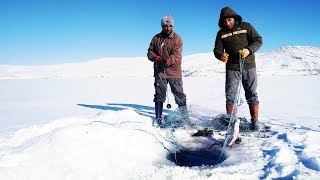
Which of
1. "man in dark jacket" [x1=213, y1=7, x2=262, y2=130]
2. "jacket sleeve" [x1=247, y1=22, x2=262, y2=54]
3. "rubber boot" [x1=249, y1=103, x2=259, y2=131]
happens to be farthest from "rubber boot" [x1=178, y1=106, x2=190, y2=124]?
"jacket sleeve" [x1=247, y1=22, x2=262, y2=54]

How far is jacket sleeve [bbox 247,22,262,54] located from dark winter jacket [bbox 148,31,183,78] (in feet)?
3.89

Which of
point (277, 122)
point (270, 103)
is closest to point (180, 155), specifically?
point (277, 122)

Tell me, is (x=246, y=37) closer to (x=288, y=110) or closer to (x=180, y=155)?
(x=180, y=155)

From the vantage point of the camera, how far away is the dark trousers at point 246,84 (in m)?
5.25

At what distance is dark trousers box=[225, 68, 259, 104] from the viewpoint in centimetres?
525

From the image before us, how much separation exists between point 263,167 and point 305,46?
140 feet

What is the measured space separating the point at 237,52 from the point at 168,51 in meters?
1.18

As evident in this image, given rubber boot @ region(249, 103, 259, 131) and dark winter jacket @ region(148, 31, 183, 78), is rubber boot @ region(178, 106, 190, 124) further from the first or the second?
rubber boot @ region(249, 103, 259, 131)

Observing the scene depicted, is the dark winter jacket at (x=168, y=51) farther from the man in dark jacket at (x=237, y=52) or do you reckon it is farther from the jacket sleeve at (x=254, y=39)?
the jacket sleeve at (x=254, y=39)

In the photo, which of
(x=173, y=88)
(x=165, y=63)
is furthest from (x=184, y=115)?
(x=165, y=63)

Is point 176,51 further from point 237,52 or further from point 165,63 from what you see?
point 237,52

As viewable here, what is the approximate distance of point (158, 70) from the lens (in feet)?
19.4

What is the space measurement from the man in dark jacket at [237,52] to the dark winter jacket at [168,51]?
74 centimetres

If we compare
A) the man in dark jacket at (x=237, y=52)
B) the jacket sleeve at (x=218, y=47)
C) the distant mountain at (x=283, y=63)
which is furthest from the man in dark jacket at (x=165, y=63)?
the distant mountain at (x=283, y=63)
